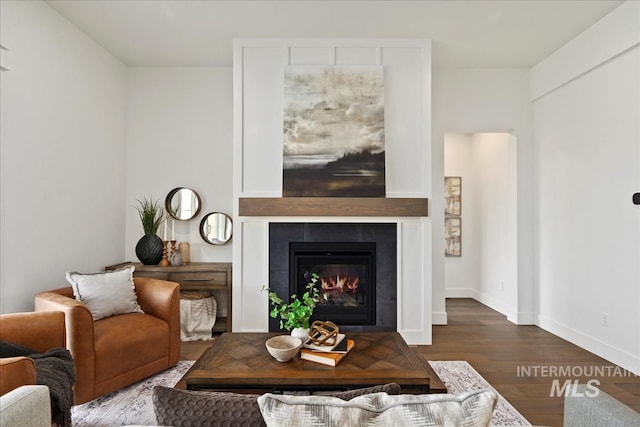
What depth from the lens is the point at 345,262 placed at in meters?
3.72

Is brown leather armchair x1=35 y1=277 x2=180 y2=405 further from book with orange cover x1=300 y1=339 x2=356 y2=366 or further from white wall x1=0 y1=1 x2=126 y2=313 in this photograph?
book with orange cover x1=300 y1=339 x2=356 y2=366

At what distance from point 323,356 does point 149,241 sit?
267 cm

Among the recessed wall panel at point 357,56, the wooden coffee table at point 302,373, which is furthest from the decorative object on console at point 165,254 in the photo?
the recessed wall panel at point 357,56

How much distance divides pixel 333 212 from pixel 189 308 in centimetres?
173

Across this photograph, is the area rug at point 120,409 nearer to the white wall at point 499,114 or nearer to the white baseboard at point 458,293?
the white wall at point 499,114

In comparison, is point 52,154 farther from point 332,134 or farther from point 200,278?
point 332,134

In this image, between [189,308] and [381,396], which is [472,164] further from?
[381,396]

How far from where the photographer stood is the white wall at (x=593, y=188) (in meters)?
3.07

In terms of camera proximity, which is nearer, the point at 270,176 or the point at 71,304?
the point at 71,304

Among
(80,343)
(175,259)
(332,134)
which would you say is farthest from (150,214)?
(332,134)

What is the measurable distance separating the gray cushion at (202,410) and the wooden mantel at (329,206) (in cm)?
265

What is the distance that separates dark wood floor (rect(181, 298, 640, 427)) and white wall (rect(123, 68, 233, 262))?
152 cm

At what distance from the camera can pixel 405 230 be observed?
367cm

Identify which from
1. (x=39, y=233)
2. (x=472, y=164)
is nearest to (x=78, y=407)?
(x=39, y=233)
